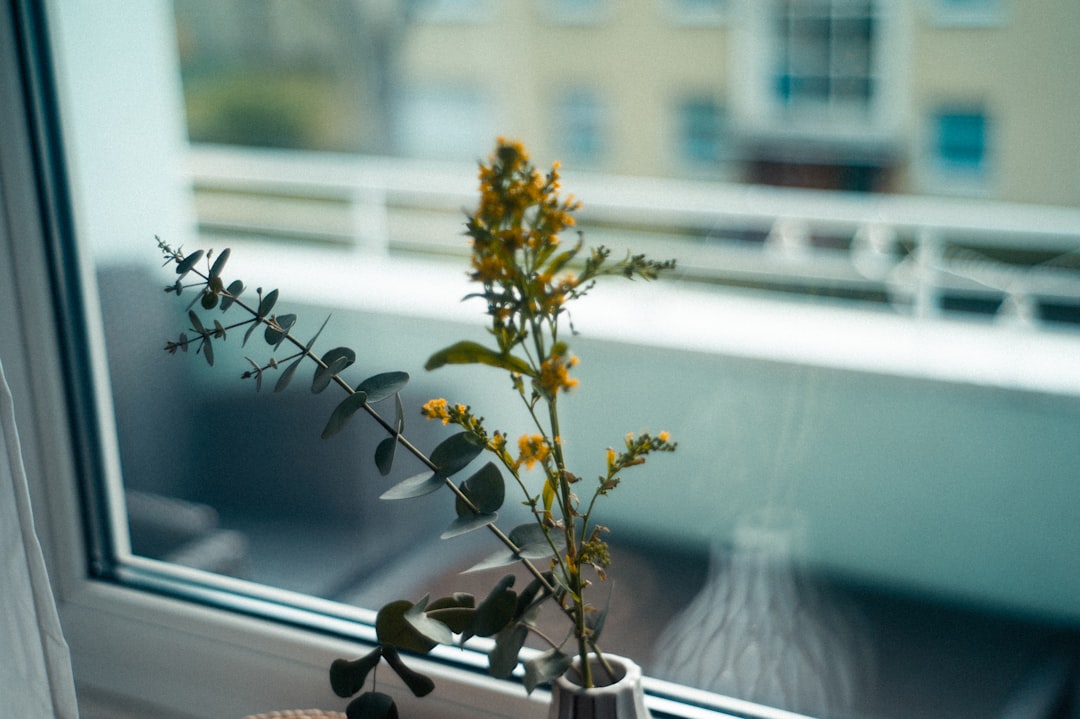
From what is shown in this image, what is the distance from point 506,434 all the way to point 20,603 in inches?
9.7

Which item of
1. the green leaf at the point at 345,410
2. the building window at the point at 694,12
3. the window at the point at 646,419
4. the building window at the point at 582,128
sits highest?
the building window at the point at 694,12

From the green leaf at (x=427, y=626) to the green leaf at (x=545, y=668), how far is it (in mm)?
33

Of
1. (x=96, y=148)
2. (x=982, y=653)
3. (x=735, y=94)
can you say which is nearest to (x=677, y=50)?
(x=735, y=94)

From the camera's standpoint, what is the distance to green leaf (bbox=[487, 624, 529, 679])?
327 mm

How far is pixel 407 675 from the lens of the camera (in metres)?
0.39

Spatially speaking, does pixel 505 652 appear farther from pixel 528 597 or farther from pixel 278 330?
pixel 278 330

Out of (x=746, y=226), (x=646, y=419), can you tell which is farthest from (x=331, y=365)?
(x=746, y=226)

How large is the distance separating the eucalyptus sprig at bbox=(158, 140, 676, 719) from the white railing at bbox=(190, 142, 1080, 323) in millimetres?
1702

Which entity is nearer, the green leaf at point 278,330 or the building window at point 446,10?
the green leaf at point 278,330

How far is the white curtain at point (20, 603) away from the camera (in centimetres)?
41

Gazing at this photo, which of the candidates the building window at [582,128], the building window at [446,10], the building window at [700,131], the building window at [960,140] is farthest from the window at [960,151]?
the building window at [446,10]

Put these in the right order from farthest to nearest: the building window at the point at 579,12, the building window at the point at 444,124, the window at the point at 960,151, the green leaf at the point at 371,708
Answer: the building window at the point at 444,124, the building window at the point at 579,12, the window at the point at 960,151, the green leaf at the point at 371,708

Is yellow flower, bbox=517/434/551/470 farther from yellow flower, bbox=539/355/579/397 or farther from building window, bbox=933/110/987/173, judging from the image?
building window, bbox=933/110/987/173

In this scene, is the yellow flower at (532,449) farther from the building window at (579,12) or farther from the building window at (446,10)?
the building window at (446,10)
